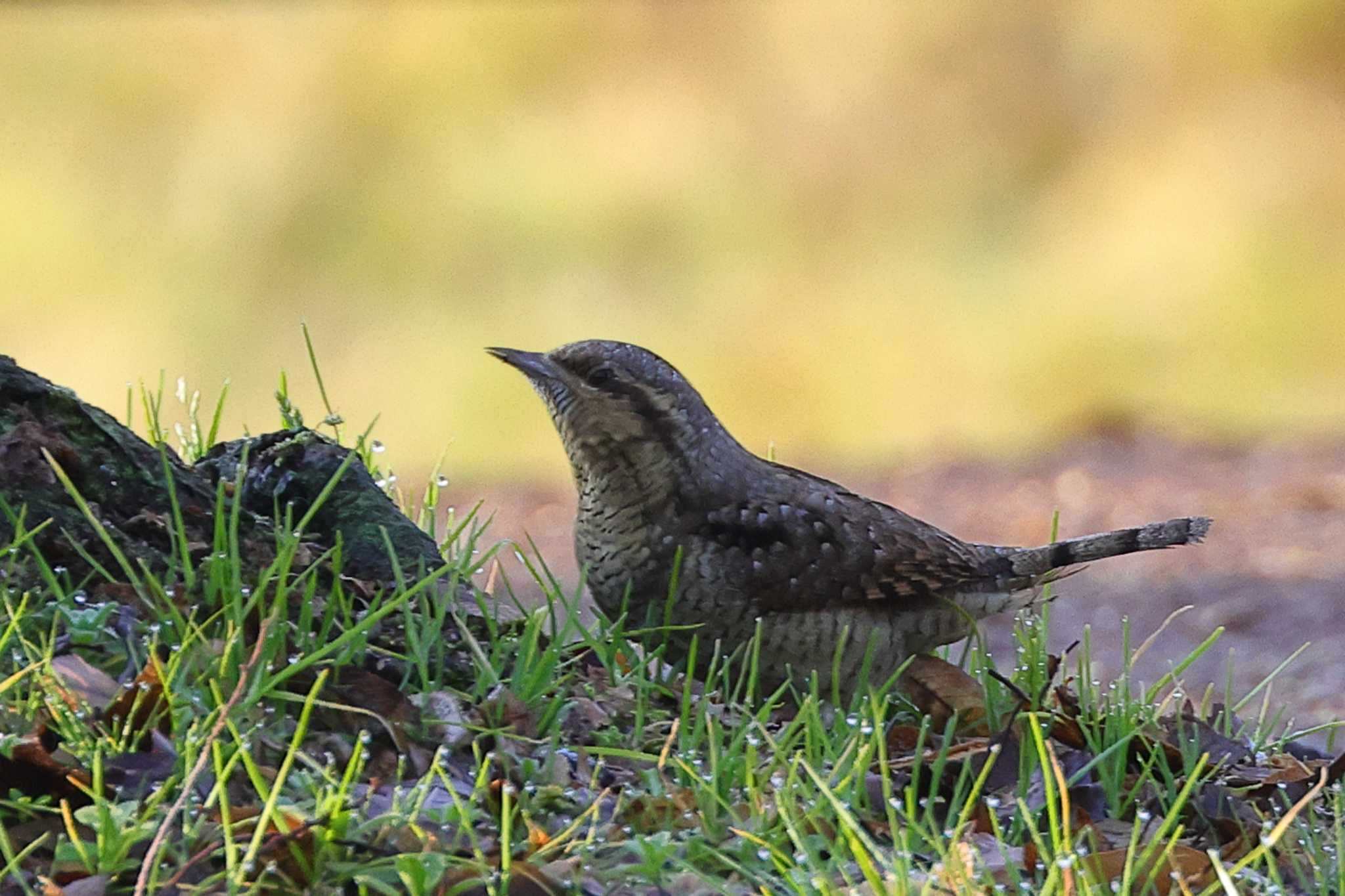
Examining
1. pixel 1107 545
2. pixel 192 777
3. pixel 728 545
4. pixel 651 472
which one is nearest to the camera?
pixel 192 777

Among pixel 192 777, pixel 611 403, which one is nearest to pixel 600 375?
pixel 611 403

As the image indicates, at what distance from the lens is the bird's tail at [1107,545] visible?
13.4 ft

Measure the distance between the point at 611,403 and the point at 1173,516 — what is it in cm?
795

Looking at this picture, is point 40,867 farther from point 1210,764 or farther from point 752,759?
point 1210,764

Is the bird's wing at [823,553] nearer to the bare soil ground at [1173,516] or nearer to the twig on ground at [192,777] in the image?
the twig on ground at [192,777]

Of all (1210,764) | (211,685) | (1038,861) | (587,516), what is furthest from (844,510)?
(211,685)

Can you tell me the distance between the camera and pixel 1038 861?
2760 mm

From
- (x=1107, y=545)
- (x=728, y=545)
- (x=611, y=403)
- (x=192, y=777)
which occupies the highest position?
(x=611, y=403)

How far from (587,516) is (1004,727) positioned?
1097 mm

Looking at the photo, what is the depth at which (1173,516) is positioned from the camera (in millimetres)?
11016

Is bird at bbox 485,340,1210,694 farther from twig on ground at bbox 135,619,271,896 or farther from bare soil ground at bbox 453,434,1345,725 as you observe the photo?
bare soil ground at bbox 453,434,1345,725

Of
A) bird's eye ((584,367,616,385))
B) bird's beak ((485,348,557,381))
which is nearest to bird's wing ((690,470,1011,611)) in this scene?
bird's eye ((584,367,616,385))

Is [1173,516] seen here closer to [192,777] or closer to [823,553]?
[823,553]

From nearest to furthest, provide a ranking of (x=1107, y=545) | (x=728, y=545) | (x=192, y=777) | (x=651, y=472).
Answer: (x=192, y=777) → (x=728, y=545) → (x=651, y=472) → (x=1107, y=545)
